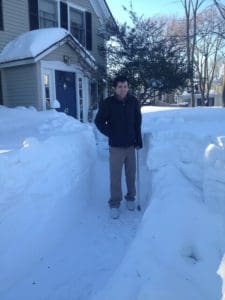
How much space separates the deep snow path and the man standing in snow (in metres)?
0.32

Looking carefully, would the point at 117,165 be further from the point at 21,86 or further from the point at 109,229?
the point at 21,86

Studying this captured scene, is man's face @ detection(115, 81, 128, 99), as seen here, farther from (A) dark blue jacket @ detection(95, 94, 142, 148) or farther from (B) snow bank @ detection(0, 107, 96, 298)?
(B) snow bank @ detection(0, 107, 96, 298)

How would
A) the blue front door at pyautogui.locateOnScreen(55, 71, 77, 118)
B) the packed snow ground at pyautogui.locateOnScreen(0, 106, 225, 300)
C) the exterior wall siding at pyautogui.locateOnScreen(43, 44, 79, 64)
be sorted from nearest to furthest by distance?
the packed snow ground at pyautogui.locateOnScreen(0, 106, 225, 300) → the exterior wall siding at pyautogui.locateOnScreen(43, 44, 79, 64) → the blue front door at pyautogui.locateOnScreen(55, 71, 77, 118)

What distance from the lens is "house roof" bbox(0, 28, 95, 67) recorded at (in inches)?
481

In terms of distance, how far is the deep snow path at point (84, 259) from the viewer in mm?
3598

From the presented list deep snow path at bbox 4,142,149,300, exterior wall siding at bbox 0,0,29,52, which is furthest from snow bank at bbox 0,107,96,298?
exterior wall siding at bbox 0,0,29,52

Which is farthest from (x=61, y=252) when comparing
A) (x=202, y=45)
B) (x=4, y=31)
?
(x=202, y=45)

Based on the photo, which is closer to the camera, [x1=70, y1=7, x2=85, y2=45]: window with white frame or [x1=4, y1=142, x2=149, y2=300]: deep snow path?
[x1=4, y1=142, x2=149, y2=300]: deep snow path

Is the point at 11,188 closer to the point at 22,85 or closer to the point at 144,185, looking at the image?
the point at 144,185

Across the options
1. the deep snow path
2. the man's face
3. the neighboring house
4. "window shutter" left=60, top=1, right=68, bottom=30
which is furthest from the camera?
"window shutter" left=60, top=1, right=68, bottom=30

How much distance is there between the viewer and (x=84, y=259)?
419cm

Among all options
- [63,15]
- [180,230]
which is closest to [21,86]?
[63,15]

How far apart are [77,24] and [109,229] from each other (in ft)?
44.3

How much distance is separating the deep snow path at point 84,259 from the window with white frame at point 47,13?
1097 cm
